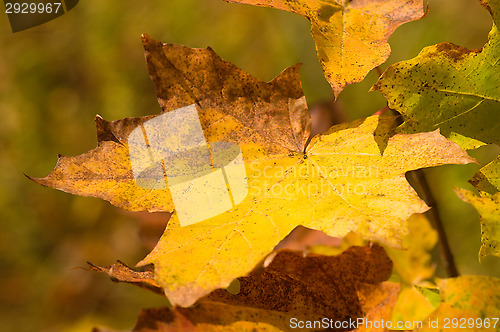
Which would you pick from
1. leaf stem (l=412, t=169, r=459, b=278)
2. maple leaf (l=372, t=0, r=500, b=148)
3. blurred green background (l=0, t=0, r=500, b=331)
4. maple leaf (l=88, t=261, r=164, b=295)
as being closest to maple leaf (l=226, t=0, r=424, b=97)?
maple leaf (l=372, t=0, r=500, b=148)

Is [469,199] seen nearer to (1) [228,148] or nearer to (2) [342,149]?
(2) [342,149]

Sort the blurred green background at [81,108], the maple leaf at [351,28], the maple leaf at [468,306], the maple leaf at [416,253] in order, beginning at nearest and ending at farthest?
the maple leaf at [468,306] < the maple leaf at [351,28] < the maple leaf at [416,253] < the blurred green background at [81,108]

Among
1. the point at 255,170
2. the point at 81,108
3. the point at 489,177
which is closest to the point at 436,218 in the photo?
the point at 489,177

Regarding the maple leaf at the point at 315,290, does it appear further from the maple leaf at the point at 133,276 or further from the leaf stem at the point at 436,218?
the leaf stem at the point at 436,218

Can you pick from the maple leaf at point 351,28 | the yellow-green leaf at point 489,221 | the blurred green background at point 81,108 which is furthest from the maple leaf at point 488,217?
the blurred green background at point 81,108

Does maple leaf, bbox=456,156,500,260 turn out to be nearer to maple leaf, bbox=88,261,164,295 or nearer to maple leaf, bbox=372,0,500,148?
maple leaf, bbox=372,0,500,148
